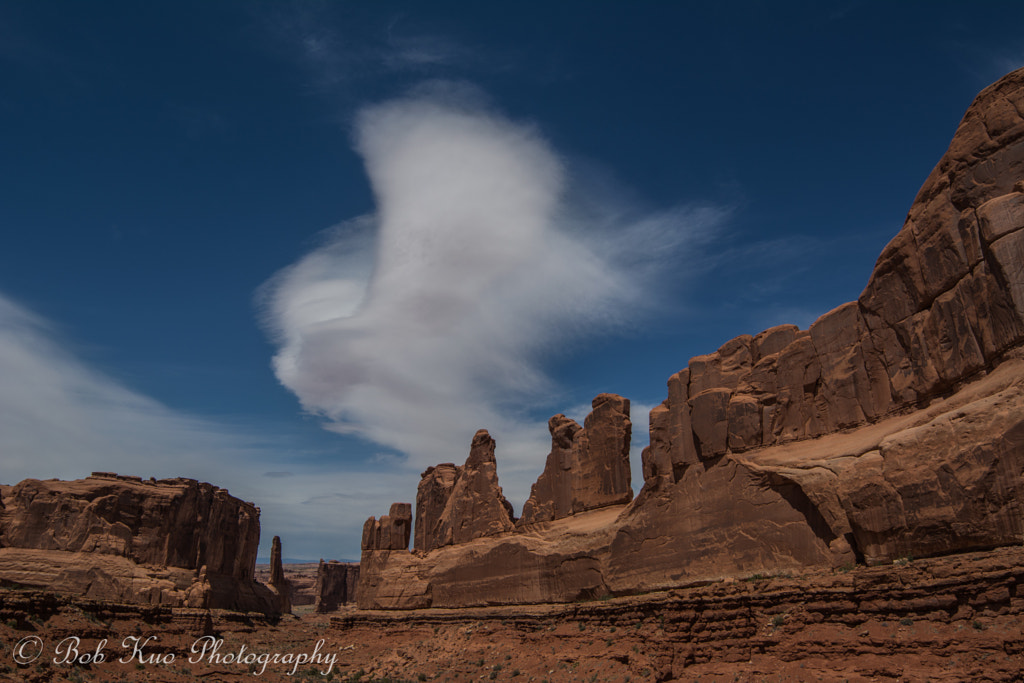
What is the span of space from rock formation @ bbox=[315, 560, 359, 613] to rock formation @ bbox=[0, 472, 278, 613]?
107 feet

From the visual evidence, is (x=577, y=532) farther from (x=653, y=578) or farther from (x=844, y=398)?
(x=844, y=398)

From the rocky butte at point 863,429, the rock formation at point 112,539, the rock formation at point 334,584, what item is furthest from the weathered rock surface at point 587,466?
the rock formation at point 334,584

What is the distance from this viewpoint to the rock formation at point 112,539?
43875mm

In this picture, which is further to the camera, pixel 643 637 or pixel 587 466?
pixel 587 466

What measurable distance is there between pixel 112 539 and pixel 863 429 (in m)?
47.3

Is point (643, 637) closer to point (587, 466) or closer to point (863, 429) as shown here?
point (863, 429)

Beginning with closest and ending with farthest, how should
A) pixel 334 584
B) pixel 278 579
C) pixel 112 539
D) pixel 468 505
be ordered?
1. pixel 468 505
2. pixel 112 539
3. pixel 278 579
4. pixel 334 584

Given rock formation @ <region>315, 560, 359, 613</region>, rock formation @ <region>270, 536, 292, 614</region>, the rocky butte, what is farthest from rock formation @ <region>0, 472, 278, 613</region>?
rock formation @ <region>315, 560, 359, 613</region>

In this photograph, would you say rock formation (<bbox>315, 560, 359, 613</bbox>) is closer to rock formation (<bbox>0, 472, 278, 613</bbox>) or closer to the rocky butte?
rock formation (<bbox>0, 472, 278, 613</bbox>)

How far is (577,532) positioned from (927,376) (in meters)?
15.1

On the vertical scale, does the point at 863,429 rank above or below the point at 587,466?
below

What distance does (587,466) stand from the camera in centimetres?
2978

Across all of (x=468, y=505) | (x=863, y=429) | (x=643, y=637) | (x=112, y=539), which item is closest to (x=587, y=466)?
(x=468, y=505)

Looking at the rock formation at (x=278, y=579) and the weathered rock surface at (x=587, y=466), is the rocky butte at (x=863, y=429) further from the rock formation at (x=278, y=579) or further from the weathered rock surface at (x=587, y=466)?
the rock formation at (x=278, y=579)
